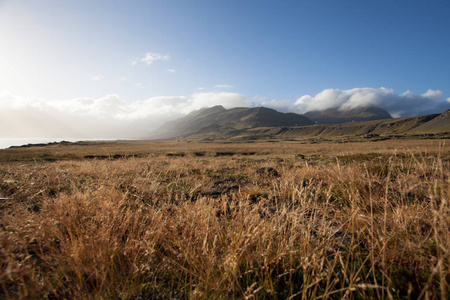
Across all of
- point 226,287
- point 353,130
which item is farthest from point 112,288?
point 353,130

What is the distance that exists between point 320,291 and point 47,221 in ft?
11.1

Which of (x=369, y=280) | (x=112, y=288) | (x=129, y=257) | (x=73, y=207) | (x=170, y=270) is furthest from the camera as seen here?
(x=73, y=207)

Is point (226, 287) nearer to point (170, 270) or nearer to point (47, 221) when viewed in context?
point (170, 270)

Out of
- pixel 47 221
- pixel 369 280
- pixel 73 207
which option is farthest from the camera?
pixel 73 207

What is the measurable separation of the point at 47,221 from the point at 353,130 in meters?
219

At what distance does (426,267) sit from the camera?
2.01 meters

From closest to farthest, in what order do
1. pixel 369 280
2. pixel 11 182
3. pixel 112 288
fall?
pixel 112 288 → pixel 369 280 → pixel 11 182

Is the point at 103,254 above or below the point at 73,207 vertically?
below

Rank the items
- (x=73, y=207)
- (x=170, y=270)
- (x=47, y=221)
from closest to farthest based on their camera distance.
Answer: (x=170, y=270)
(x=47, y=221)
(x=73, y=207)

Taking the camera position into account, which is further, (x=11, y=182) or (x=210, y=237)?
(x=11, y=182)

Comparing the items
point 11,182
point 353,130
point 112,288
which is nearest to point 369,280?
point 112,288

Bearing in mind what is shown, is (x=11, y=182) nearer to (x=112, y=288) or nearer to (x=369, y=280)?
(x=112, y=288)

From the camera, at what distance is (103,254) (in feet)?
6.79

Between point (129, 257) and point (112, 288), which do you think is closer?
point (112, 288)
